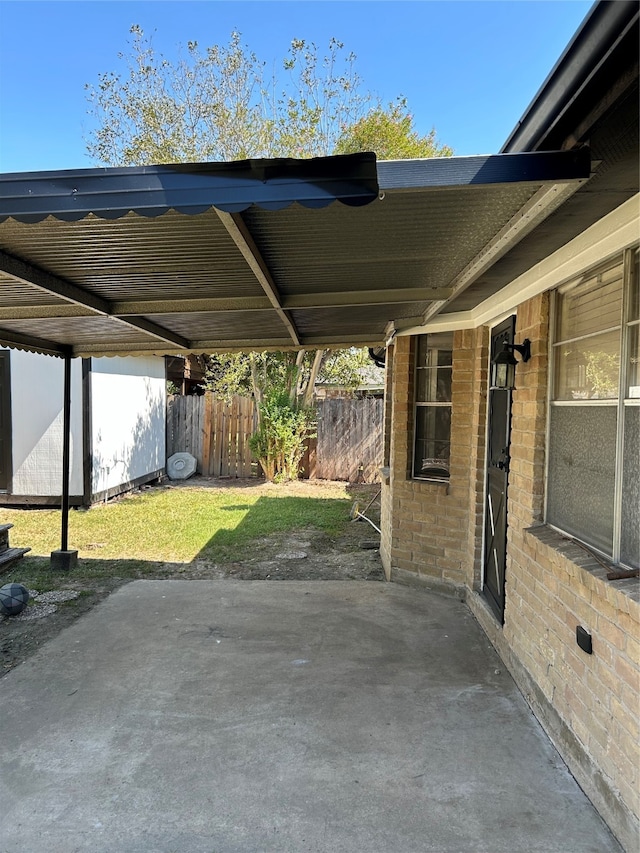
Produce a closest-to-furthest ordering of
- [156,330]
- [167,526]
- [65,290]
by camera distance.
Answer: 1. [65,290]
2. [156,330]
3. [167,526]

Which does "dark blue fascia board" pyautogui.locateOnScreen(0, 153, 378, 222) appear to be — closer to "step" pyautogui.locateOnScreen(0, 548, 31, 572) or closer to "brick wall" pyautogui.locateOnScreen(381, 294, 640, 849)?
"brick wall" pyautogui.locateOnScreen(381, 294, 640, 849)

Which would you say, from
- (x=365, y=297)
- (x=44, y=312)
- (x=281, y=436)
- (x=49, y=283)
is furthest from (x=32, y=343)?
(x=281, y=436)

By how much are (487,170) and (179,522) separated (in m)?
7.83

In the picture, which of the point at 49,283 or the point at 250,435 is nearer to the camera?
the point at 49,283

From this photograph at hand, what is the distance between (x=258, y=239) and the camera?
2551 mm

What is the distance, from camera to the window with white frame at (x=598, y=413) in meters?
2.29

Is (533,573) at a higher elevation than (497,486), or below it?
below

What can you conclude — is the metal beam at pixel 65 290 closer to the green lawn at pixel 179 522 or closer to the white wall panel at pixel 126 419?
the green lawn at pixel 179 522

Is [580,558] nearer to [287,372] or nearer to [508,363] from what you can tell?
[508,363]

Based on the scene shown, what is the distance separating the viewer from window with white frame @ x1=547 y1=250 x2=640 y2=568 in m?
2.29

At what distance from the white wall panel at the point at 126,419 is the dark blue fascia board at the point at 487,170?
867cm

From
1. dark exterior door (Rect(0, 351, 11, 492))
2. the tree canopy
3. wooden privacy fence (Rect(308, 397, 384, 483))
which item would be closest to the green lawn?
dark exterior door (Rect(0, 351, 11, 492))

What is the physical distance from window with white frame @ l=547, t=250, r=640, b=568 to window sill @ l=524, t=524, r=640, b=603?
0.20 feet

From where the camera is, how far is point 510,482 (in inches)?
148
